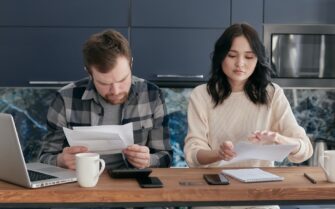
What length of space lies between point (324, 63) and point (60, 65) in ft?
5.25

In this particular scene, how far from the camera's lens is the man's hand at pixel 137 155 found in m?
1.68

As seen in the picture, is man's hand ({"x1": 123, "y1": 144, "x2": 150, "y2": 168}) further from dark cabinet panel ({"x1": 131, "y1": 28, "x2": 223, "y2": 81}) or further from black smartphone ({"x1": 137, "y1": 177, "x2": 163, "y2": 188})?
dark cabinet panel ({"x1": 131, "y1": 28, "x2": 223, "y2": 81})

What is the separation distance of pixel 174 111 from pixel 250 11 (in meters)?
0.82

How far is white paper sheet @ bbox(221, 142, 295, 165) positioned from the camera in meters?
1.56

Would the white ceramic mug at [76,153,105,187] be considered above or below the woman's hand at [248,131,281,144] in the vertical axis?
below

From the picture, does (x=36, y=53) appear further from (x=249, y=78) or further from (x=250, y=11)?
(x=249, y=78)

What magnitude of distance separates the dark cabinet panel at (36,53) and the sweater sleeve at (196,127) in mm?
1131

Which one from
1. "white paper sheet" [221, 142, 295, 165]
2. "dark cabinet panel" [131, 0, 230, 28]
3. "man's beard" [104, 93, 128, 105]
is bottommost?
"white paper sheet" [221, 142, 295, 165]

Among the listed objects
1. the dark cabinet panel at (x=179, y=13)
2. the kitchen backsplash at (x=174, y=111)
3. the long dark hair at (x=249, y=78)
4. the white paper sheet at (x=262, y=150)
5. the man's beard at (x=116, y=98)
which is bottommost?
the kitchen backsplash at (x=174, y=111)

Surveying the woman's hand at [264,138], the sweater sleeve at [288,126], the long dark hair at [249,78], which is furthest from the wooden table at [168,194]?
the long dark hair at [249,78]

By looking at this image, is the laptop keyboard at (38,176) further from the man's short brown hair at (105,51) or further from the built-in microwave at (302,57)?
the built-in microwave at (302,57)

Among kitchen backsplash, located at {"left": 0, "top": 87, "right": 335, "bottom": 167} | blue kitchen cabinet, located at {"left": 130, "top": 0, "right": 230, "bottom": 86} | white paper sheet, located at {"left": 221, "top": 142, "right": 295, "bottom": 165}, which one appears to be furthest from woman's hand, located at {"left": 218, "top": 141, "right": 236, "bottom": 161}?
kitchen backsplash, located at {"left": 0, "top": 87, "right": 335, "bottom": 167}

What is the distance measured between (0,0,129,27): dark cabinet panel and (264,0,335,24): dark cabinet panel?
2.86ft

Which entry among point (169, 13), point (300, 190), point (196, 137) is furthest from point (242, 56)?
point (169, 13)
